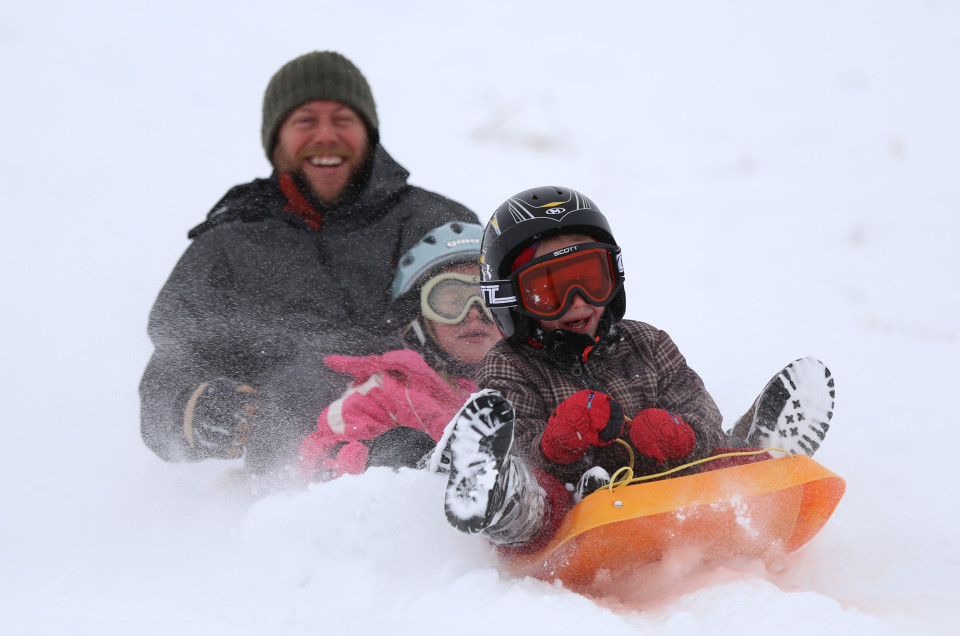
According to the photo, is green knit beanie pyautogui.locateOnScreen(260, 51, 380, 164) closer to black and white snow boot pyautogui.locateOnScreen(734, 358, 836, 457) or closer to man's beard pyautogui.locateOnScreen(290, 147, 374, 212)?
man's beard pyautogui.locateOnScreen(290, 147, 374, 212)

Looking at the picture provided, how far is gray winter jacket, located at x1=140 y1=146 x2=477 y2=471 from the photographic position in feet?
10.6

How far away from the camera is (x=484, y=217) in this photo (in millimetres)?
5797

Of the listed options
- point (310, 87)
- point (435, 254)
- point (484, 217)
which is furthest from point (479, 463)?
point (484, 217)

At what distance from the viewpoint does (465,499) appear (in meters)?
1.93

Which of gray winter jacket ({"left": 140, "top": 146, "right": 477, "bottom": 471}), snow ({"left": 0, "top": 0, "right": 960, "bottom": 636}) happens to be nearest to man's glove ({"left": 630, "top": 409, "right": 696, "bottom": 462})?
snow ({"left": 0, "top": 0, "right": 960, "bottom": 636})

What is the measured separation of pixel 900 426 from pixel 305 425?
244 centimetres

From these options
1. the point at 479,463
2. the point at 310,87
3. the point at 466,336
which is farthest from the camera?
the point at 310,87

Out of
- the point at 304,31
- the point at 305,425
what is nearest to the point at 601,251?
the point at 305,425

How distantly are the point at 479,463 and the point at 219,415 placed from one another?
5.12 feet

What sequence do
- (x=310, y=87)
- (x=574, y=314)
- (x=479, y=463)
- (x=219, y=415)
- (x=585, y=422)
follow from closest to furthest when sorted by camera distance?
(x=479, y=463)
(x=585, y=422)
(x=574, y=314)
(x=219, y=415)
(x=310, y=87)

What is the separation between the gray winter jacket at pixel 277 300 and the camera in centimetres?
324

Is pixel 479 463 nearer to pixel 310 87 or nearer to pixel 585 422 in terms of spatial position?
pixel 585 422

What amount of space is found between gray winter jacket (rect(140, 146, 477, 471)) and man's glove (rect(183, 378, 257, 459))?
5 centimetres

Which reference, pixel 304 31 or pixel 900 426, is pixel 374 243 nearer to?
pixel 900 426
